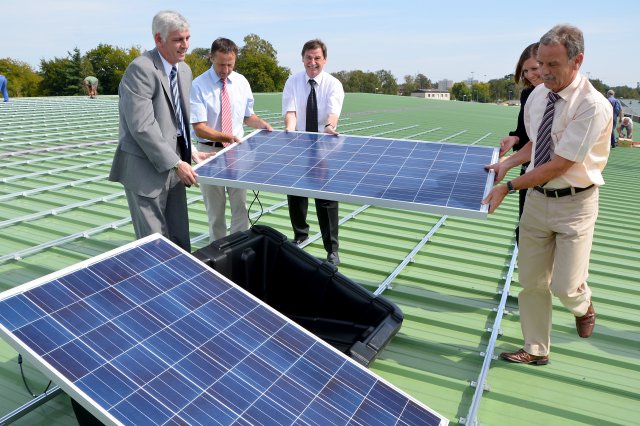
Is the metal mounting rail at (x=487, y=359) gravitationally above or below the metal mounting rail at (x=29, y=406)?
below

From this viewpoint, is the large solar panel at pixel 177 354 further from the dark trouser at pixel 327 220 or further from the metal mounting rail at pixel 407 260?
the dark trouser at pixel 327 220

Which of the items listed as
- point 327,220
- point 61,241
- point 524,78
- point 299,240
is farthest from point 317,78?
point 61,241

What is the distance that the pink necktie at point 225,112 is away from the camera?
5410mm

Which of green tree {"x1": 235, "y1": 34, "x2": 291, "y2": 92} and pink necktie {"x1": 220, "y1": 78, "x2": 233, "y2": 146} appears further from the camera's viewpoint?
green tree {"x1": 235, "y1": 34, "x2": 291, "y2": 92}

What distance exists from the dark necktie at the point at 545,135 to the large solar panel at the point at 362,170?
1.39ft

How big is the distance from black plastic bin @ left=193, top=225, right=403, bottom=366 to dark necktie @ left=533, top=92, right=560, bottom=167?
1473 millimetres

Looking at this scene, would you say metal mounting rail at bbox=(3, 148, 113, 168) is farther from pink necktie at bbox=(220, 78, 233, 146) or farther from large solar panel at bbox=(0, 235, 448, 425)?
large solar panel at bbox=(0, 235, 448, 425)

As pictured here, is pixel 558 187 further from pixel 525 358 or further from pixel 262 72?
pixel 262 72

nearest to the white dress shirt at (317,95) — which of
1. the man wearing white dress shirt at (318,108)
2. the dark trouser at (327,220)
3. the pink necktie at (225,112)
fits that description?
the man wearing white dress shirt at (318,108)

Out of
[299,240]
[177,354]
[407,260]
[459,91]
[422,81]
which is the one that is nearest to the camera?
[177,354]

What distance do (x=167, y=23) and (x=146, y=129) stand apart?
779 mm

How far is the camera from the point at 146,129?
3.83 metres

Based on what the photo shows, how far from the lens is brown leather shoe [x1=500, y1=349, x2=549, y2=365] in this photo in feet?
12.7

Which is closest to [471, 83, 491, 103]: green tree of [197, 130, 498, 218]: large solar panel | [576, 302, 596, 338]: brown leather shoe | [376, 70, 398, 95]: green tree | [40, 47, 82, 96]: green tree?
[376, 70, 398, 95]: green tree
